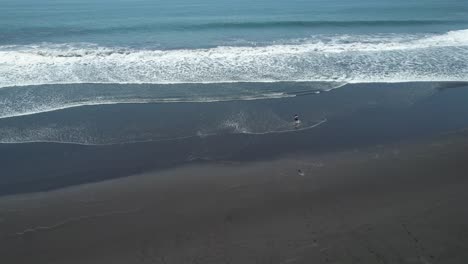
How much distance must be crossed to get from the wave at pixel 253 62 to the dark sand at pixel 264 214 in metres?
7.79

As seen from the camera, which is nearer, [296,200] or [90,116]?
[296,200]

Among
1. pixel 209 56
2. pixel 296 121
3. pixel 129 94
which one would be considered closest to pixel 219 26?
pixel 209 56

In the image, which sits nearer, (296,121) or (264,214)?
(264,214)

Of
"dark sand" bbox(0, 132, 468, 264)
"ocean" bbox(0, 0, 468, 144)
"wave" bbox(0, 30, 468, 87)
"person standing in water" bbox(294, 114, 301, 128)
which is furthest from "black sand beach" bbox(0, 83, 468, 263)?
"wave" bbox(0, 30, 468, 87)

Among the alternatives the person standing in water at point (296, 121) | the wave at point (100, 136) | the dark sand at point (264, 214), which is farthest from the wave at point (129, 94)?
the dark sand at point (264, 214)

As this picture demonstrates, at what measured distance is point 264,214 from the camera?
29.0 ft

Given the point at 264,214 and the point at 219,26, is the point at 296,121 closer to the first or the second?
the point at 264,214

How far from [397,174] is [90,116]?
1111 cm

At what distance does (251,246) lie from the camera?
7820mm

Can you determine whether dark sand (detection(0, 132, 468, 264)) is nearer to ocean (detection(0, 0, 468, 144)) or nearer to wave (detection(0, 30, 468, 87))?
ocean (detection(0, 0, 468, 144))

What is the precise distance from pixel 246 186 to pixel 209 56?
1315 cm

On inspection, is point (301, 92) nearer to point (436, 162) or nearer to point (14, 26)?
point (436, 162)

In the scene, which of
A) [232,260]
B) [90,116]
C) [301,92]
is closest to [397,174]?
[232,260]

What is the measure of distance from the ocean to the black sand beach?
879 mm
